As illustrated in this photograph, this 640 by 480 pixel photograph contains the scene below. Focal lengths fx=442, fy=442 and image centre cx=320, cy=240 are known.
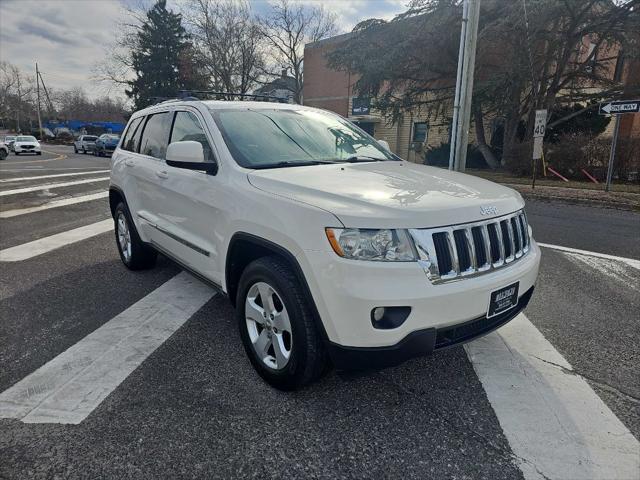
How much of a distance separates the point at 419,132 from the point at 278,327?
30894 mm

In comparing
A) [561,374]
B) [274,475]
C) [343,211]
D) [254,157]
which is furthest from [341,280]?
[561,374]

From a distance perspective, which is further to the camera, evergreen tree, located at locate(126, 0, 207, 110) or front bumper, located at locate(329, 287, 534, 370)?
evergreen tree, located at locate(126, 0, 207, 110)

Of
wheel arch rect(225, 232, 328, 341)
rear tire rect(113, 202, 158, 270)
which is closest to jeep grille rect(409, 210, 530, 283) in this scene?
wheel arch rect(225, 232, 328, 341)

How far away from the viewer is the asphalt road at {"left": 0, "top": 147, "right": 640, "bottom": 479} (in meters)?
2.16

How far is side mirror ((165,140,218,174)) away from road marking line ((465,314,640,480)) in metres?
2.34

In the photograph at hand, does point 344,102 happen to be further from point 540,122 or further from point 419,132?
point 540,122

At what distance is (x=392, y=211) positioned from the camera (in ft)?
7.52

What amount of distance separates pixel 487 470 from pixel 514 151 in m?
17.4

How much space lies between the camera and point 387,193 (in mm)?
2572

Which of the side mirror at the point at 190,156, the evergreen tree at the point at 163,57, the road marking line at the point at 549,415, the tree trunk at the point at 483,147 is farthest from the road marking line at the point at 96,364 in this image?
the evergreen tree at the point at 163,57

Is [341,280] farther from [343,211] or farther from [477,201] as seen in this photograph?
[477,201]

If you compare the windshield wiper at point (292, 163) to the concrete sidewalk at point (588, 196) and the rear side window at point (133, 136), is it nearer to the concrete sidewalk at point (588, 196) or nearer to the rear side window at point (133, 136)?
the rear side window at point (133, 136)

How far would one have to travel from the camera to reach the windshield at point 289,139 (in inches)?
128

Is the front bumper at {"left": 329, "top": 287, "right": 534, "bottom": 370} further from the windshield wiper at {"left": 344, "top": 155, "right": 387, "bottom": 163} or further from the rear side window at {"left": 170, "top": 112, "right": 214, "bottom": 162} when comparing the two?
the rear side window at {"left": 170, "top": 112, "right": 214, "bottom": 162}
